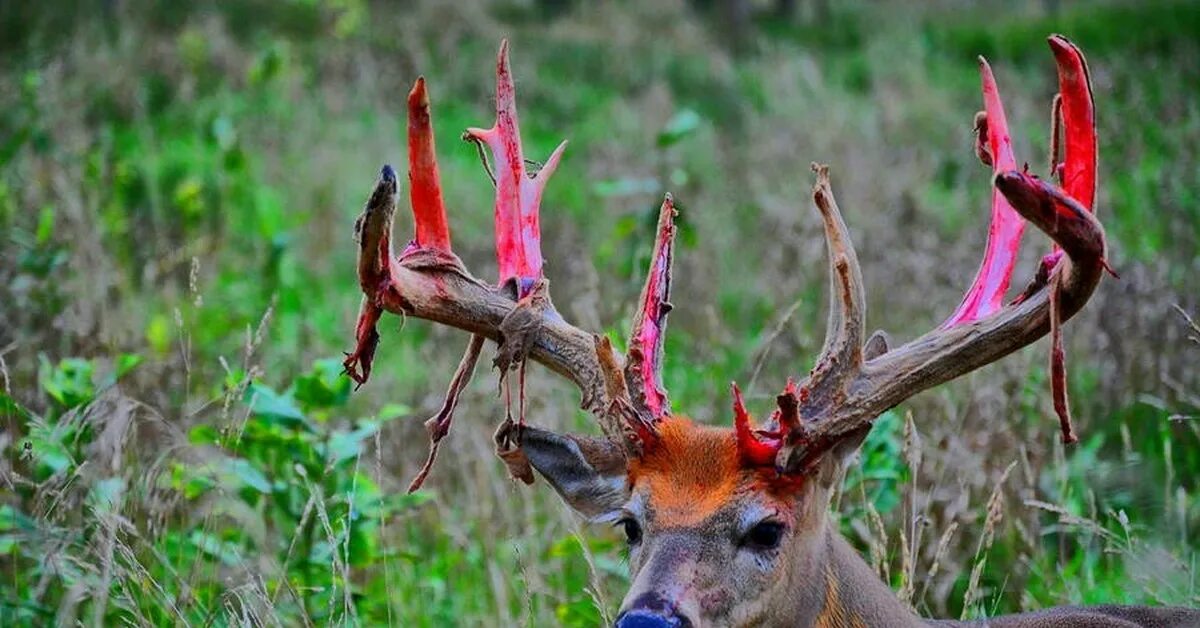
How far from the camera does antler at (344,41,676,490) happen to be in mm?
3721

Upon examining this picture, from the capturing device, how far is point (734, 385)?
11.4 ft

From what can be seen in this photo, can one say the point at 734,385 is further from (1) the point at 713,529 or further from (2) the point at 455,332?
(2) the point at 455,332

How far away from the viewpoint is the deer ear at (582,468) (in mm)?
4055

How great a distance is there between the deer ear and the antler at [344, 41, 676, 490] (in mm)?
48

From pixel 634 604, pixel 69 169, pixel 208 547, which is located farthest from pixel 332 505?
pixel 69 169

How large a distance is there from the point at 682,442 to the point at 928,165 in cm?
861

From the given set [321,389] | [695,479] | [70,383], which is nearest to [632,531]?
[695,479]

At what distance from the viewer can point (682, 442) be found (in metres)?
3.88

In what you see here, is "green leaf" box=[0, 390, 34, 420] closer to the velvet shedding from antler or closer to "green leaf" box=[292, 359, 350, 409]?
"green leaf" box=[292, 359, 350, 409]

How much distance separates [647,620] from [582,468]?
775 mm

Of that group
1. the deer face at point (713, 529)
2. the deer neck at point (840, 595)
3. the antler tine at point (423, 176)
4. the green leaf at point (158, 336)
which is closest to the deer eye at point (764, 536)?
the deer face at point (713, 529)

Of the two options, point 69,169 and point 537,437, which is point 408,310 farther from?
point 69,169

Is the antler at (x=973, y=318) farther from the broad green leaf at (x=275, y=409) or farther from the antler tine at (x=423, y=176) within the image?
the broad green leaf at (x=275, y=409)

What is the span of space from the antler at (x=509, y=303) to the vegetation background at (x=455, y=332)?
1.84 ft
